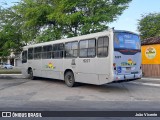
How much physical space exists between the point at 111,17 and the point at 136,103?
568 inches

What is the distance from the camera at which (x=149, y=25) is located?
145 ft

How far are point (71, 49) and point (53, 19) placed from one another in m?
10.3

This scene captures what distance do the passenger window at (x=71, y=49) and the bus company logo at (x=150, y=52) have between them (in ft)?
33.1

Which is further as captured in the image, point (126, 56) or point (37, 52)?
point (37, 52)

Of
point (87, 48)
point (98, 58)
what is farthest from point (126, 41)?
point (87, 48)

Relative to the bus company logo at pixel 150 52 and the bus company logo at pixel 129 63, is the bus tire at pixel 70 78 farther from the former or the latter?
the bus company logo at pixel 150 52

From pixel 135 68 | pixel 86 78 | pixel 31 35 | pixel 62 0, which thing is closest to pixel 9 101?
pixel 86 78

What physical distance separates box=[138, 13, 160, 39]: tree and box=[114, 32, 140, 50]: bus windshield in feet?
101

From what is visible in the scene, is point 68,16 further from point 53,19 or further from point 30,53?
point 30,53

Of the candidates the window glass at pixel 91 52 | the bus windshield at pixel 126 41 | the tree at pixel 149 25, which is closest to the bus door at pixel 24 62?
the window glass at pixel 91 52

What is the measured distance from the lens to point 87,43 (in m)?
14.2

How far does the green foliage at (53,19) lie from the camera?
23.2 meters

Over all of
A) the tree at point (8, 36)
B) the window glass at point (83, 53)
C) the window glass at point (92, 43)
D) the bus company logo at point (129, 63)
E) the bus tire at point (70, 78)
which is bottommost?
the bus tire at point (70, 78)

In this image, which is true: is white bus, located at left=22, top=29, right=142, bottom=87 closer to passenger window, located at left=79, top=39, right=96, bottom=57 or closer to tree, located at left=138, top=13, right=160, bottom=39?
passenger window, located at left=79, top=39, right=96, bottom=57
